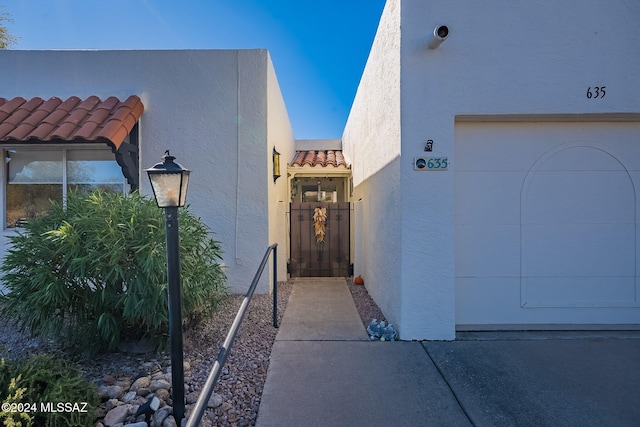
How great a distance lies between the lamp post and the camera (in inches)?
85.7

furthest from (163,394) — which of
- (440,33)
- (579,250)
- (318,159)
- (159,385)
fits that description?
(318,159)

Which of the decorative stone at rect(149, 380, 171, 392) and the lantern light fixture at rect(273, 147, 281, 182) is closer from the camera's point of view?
the decorative stone at rect(149, 380, 171, 392)

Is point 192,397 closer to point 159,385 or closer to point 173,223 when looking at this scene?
point 159,385

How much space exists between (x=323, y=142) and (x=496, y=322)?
8.84m

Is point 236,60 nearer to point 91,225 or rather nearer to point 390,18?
point 390,18

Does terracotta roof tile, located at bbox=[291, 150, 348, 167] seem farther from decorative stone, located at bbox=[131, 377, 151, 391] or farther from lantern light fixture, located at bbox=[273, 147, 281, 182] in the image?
decorative stone, located at bbox=[131, 377, 151, 391]

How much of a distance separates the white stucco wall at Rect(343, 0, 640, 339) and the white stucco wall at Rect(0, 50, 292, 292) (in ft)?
9.32

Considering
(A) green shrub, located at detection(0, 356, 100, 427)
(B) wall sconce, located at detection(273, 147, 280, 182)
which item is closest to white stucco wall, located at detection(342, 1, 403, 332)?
(B) wall sconce, located at detection(273, 147, 280, 182)

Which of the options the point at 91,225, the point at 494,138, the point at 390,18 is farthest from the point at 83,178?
the point at 494,138

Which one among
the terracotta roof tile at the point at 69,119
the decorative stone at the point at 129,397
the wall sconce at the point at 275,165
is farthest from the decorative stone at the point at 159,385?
the wall sconce at the point at 275,165

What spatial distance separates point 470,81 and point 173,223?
11.5 feet

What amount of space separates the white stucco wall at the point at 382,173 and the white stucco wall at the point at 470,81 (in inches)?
6.8

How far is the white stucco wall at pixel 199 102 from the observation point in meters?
5.43

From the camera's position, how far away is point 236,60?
545cm
